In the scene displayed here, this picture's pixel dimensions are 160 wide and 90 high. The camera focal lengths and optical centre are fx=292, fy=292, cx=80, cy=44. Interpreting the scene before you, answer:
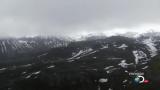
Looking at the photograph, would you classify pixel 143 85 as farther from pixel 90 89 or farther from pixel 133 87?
pixel 90 89

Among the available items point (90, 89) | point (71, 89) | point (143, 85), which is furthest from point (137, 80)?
point (71, 89)

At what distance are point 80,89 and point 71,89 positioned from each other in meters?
6.91

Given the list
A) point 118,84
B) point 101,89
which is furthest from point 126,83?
point 101,89

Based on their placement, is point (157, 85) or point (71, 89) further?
point (71, 89)

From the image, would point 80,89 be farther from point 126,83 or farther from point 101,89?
point 126,83

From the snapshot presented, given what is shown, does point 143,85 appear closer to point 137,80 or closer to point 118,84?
point 137,80

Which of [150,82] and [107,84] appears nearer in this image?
[150,82]

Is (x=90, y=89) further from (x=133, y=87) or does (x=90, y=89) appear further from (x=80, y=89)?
(x=133, y=87)

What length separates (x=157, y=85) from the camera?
582 ft

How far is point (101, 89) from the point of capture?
7485 inches

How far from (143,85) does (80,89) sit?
4183 centimetres

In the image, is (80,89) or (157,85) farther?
(80,89)

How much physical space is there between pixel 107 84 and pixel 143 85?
2663 cm

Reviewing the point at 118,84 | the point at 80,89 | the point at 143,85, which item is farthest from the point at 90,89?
the point at 143,85
